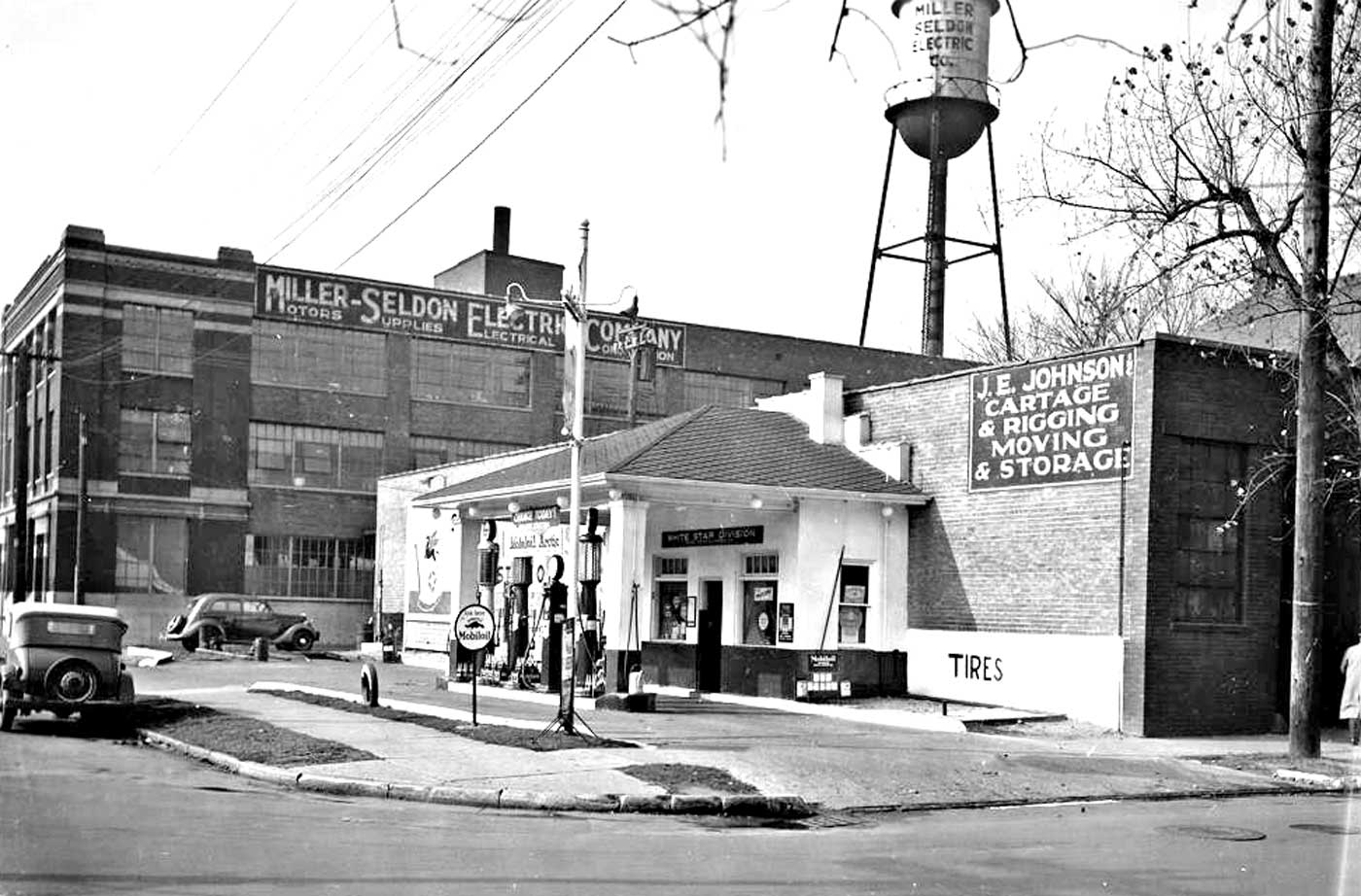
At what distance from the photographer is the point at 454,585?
33188 millimetres

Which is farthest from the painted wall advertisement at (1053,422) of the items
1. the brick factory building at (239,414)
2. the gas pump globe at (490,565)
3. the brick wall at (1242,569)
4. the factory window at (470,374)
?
the factory window at (470,374)

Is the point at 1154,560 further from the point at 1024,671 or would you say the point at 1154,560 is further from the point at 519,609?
the point at 519,609

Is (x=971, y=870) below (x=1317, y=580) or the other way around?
below

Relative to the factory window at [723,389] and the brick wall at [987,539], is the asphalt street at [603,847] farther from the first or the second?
the factory window at [723,389]

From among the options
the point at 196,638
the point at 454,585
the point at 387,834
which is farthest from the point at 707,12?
the point at 196,638

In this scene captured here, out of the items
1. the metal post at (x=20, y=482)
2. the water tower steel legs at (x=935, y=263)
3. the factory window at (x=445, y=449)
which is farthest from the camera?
the factory window at (x=445, y=449)

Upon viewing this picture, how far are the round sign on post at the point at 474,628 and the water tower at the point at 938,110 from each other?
1408cm

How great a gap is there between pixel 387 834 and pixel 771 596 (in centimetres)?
1613

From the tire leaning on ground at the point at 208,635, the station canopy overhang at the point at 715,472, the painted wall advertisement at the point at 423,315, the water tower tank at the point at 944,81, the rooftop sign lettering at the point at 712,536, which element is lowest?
the tire leaning on ground at the point at 208,635

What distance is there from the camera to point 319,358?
53938 mm

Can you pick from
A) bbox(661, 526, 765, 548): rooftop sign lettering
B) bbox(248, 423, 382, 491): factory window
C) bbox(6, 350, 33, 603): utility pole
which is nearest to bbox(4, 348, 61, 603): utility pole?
bbox(6, 350, 33, 603): utility pole

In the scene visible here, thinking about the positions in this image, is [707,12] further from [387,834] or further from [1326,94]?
[1326,94]

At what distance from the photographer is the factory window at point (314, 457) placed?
53.1 m

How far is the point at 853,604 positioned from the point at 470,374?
32.0 m
